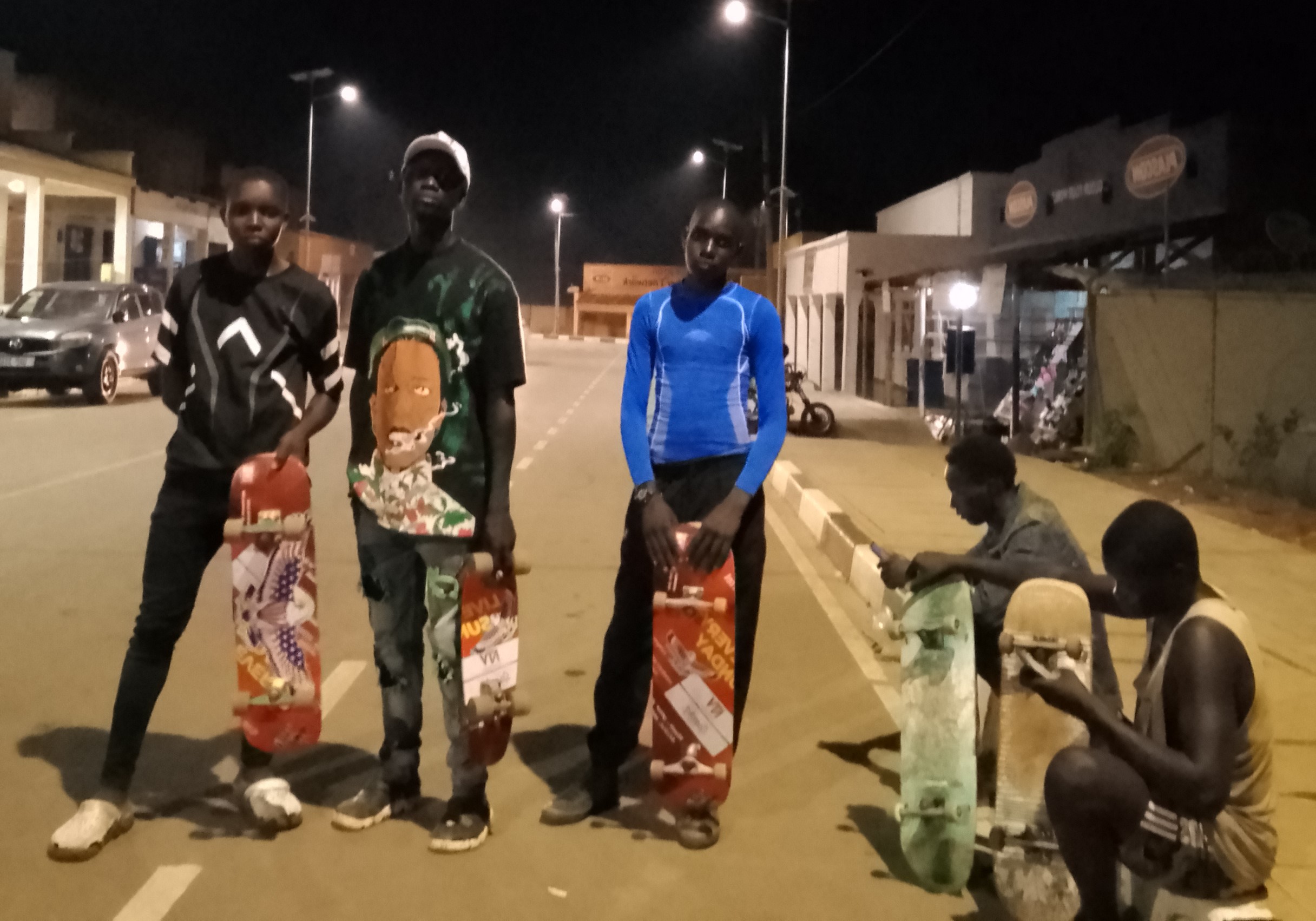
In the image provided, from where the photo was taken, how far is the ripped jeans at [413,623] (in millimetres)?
3756

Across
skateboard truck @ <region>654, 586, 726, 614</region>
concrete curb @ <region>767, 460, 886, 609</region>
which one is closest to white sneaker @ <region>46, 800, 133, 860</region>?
skateboard truck @ <region>654, 586, 726, 614</region>

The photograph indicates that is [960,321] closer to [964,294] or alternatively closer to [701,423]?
[964,294]

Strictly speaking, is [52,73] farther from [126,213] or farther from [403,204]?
[403,204]

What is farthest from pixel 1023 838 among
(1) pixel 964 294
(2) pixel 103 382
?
(2) pixel 103 382

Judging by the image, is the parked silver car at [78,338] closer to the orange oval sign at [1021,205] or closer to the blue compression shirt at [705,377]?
the blue compression shirt at [705,377]

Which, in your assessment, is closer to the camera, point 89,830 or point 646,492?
point 89,830

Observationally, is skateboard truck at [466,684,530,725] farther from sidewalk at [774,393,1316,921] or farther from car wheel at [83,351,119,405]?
car wheel at [83,351,119,405]

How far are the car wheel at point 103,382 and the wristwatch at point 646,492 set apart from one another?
17.9m

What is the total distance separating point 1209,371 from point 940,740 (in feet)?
37.8

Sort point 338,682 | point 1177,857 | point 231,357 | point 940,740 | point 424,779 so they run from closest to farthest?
point 1177,857 → point 940,740 → point 231,357 → point 424,779 → point 338,682

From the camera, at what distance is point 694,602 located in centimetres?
383

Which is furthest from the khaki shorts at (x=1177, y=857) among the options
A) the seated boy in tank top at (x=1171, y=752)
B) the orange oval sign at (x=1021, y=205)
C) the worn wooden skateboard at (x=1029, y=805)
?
the orange oval sign at (x=1021, y=205)

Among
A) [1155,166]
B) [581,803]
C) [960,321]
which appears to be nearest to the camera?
[581,803]

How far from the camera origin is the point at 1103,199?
27000mm
